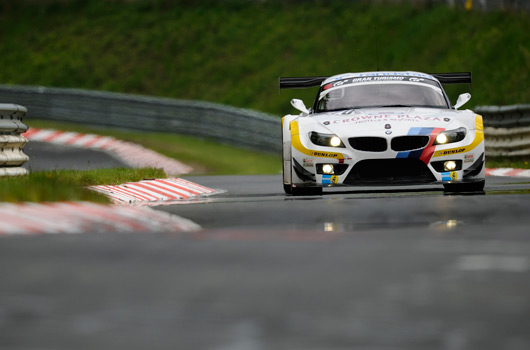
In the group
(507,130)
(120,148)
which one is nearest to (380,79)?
(507,130)

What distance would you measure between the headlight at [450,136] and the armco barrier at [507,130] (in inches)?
335

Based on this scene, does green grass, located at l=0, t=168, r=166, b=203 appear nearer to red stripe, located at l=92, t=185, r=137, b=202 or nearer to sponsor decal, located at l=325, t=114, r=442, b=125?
red stripe, located at l=92, t=185, r=137, b=202

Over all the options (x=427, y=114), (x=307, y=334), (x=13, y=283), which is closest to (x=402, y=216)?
(x=427, y=114)

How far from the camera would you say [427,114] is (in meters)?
12.7

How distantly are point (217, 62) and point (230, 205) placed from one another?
31.9 m

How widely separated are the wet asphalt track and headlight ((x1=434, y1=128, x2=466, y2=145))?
9.56 ft

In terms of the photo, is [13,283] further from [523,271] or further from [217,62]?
[217,62]

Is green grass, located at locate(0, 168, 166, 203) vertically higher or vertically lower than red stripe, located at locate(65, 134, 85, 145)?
lower

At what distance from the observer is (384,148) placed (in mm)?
12156

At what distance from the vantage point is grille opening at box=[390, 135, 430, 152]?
12148mm

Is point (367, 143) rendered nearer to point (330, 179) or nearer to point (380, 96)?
point (330, 179)

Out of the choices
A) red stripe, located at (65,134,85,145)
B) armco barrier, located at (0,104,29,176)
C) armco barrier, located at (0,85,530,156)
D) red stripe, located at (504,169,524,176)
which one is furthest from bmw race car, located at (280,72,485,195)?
red stripe, located at (65,134,85,145)

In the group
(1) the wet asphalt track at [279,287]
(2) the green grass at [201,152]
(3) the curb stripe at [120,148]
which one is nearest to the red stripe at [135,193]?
(1) the wet asphalt track at [279,287]

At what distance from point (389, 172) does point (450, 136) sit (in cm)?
73
